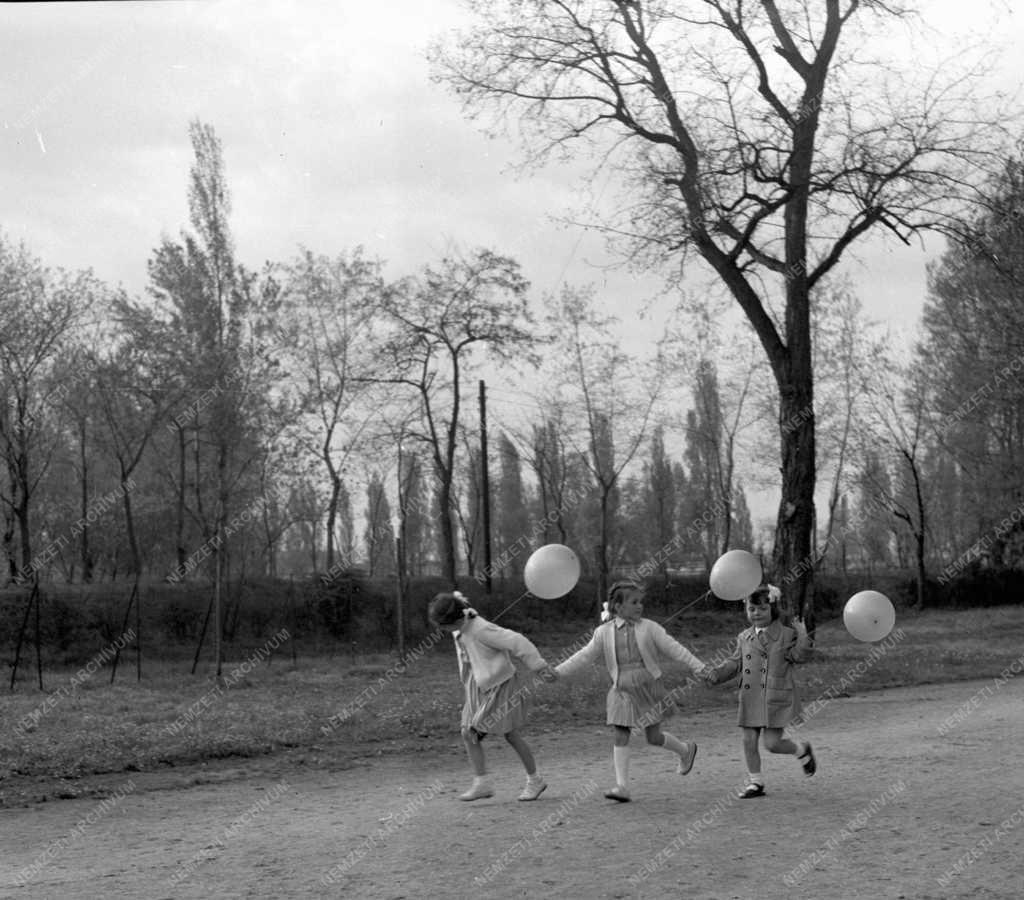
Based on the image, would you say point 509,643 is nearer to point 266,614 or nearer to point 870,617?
point 870,617

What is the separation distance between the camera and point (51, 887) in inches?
265

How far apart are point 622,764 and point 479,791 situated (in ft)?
3.64

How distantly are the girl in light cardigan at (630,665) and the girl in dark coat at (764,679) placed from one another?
374 mm

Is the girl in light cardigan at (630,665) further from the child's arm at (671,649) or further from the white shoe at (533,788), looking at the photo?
the white shoe at (533,788)

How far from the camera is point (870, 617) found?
9.74m

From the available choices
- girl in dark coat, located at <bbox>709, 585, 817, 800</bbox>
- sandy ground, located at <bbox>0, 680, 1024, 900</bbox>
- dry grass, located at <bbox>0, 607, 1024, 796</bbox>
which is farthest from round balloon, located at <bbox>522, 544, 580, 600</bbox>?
dry grass, located at <bbox>0, 607, 1024, 796</bbox>

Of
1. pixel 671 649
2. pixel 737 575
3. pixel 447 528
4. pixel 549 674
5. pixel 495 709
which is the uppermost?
pixel 447 528

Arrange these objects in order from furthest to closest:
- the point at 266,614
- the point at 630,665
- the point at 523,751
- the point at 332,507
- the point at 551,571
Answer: the point at 332,507
the point at 266,614
the point at 551,571
the point at 523,751
the point at 630,665

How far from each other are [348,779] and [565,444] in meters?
37.6

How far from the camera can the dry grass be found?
12.3 metres

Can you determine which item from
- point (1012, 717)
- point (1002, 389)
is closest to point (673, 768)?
point (1012, 717)

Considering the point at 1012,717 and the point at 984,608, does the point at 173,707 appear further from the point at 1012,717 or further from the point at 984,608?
the point at 984,608

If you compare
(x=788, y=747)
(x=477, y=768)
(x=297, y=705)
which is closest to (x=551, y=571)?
(x=477, y=768)

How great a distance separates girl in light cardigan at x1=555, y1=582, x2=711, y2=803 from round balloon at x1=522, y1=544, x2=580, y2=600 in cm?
133
